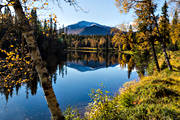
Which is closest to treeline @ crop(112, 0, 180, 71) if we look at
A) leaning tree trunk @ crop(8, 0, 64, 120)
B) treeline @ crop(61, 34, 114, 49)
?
leaning tree trunk @ crop(8, 0, 64, 120)

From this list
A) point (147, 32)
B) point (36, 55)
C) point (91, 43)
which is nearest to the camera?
point (36, 55)

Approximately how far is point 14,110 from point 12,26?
40.8 feet

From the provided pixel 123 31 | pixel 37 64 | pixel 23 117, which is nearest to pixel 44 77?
pixel 37 64

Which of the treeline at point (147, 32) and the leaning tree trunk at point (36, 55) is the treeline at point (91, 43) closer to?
the treeline at point (147, 32)

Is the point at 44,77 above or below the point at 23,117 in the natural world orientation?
above

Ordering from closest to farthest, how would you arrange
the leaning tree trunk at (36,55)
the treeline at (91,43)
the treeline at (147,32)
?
the leaning tree trunk at (36,55) < the treeline at (147,32) < the treeline at (91,43)

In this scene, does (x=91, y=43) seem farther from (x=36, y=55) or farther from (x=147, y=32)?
(x=36, y=55)

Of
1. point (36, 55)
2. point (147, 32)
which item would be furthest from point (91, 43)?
point (36, 55)

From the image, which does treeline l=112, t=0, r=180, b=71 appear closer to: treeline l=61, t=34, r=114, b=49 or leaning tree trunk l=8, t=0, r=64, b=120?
leaning tree trunk l=8, t=0, r=64, b=120

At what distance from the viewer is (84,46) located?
138500 millimetres

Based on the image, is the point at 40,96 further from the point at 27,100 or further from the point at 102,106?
the point at 102,106

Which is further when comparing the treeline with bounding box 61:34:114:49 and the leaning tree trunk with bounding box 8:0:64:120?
the treeline with bounding box 61:34:114:49

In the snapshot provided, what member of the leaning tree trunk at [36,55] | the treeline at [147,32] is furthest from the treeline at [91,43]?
the leaning tree trunk at [36,55]

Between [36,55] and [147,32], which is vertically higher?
[147,32]
